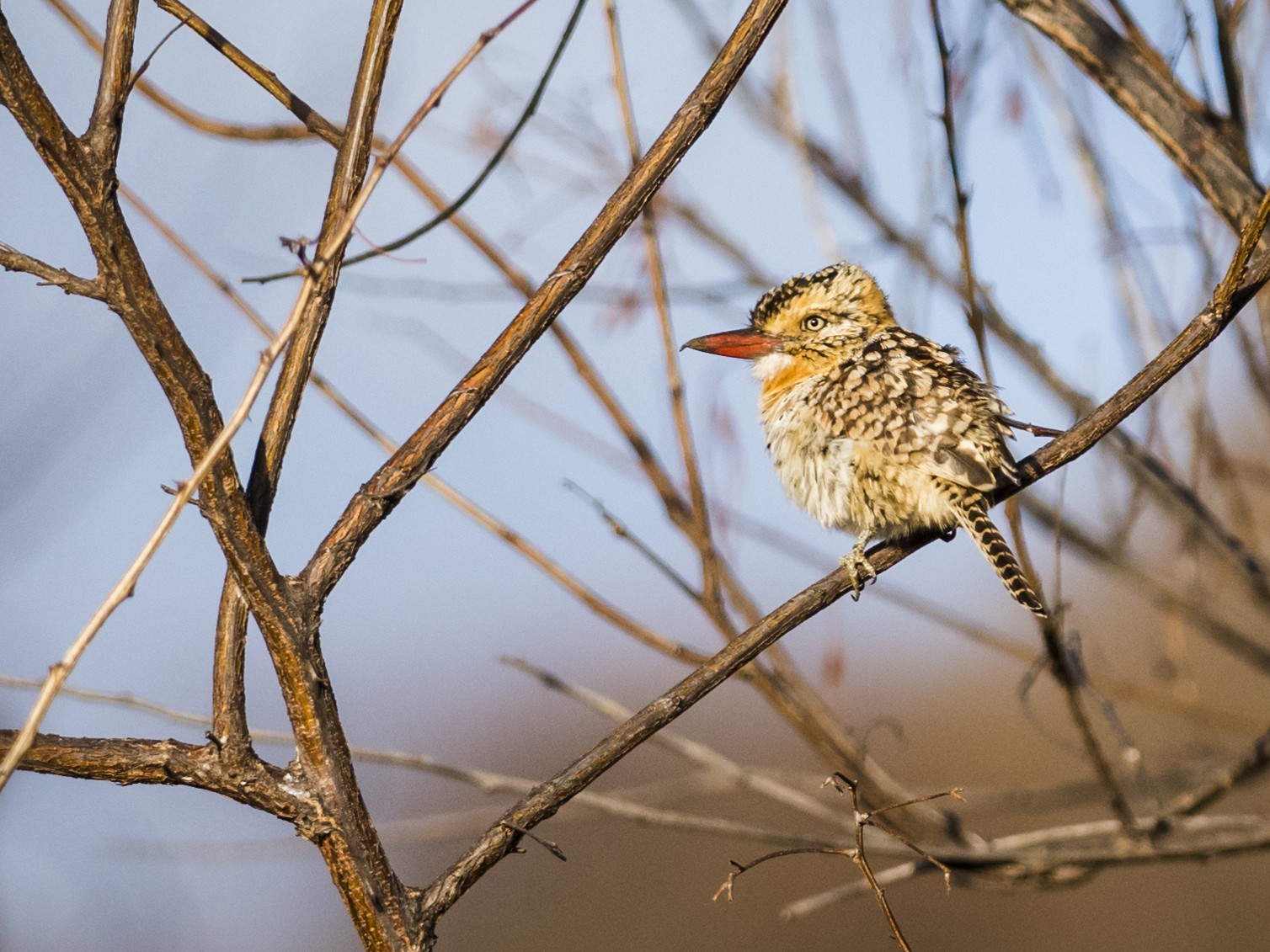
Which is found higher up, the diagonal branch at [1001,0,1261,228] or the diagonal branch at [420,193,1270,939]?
the diagonal branch at [1001,0,1261,228]

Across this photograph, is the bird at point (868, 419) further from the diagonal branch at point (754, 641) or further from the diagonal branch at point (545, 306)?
the diagonal branch at point (545, 306)

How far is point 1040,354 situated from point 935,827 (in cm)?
129

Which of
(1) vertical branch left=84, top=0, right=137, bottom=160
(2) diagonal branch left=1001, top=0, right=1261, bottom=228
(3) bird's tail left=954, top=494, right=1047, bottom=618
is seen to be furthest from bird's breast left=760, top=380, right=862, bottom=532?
(1) vertical branch left=84, top=0, right=137, bottom=160

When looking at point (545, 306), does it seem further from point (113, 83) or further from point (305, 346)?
point (113, 83)

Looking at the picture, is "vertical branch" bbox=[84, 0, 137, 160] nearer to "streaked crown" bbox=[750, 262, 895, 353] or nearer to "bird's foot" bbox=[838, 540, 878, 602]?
"bird's foot" bbox=[838, 540, 878, 602]

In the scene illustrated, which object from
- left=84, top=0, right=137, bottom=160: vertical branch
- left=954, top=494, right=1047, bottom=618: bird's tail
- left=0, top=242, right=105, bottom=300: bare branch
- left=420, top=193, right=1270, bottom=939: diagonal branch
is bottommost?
left=420, top=193, right=1270, bottom=939: diagonal branch

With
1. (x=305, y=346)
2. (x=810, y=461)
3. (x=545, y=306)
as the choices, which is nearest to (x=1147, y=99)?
(x=810, y=461)

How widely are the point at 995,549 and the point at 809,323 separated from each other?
1192 millimetres

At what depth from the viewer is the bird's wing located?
2.79 metres

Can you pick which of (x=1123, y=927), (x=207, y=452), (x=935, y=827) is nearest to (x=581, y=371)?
(x=207, y=452)

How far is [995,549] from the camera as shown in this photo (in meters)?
2.72

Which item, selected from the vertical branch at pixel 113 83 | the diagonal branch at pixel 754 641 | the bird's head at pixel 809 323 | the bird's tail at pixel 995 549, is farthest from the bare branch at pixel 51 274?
the bird's head at pixel 809 323

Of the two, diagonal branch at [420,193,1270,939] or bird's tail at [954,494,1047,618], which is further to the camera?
bird's tail at [954,494,1047,618]

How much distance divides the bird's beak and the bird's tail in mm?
978
